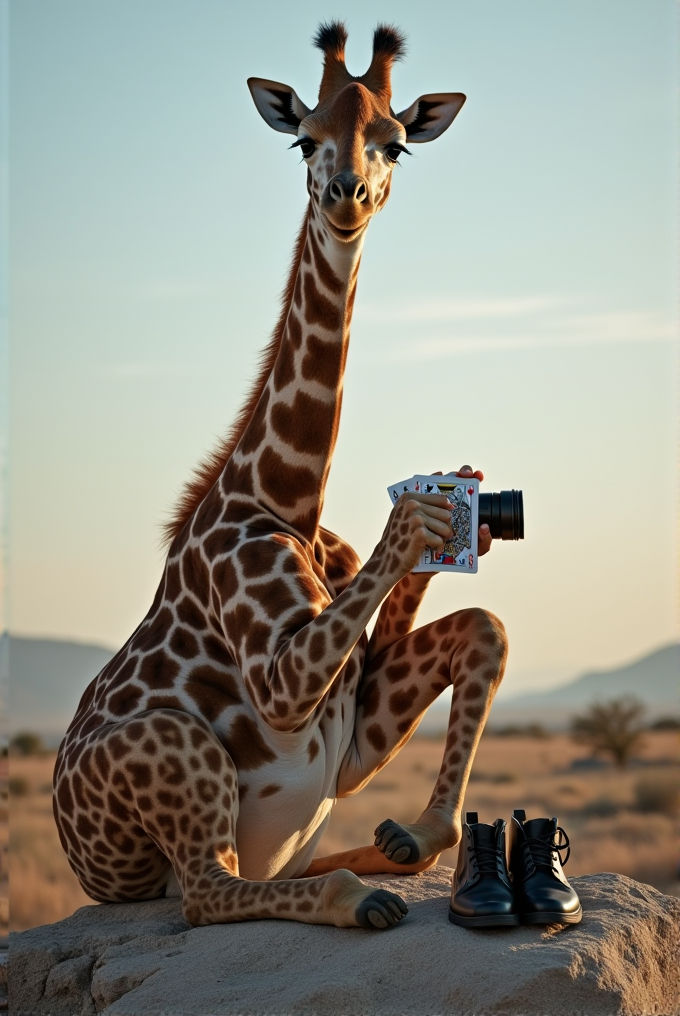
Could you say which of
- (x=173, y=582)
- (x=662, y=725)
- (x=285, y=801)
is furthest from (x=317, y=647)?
(x=662, y=725)

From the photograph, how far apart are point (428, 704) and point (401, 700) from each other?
128 mm

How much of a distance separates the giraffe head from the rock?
9.22ft

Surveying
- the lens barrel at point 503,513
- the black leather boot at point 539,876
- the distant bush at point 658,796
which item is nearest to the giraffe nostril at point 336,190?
the lens barrel at point 503,513

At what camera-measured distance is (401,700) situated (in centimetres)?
588

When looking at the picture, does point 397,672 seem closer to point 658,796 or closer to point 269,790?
point 269,790

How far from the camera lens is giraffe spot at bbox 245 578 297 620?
5.18 metres

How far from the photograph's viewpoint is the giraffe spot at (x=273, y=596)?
518cm

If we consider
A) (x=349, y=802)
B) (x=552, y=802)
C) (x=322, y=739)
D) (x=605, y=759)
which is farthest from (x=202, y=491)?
(x=605, y=759)

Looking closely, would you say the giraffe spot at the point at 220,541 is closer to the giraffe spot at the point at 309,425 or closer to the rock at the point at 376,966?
the giraffe spot at the point at 309,425

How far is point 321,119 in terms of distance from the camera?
543 cm

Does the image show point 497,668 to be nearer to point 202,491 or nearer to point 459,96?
point 202,491

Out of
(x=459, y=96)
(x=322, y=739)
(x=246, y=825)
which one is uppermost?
(x=459, y=96)

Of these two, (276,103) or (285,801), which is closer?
(285,801)

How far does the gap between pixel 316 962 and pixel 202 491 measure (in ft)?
8.44
